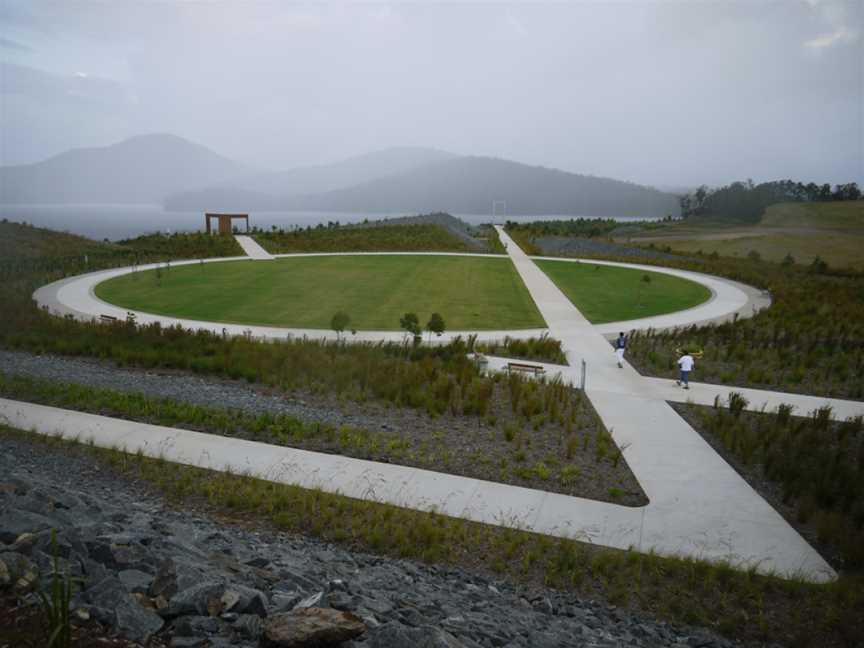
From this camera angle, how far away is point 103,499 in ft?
22.3

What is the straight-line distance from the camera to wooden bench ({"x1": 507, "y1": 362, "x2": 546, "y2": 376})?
42.3ft

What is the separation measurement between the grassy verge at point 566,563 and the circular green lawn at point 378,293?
10.5 m

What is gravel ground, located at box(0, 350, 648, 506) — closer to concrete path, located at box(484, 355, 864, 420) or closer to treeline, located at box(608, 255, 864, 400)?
concrete path, located at box(484, 355, 864, 420)

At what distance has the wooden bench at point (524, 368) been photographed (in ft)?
42.3

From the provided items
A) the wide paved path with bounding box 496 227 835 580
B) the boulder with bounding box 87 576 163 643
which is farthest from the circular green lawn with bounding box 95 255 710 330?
the boulder with bounding box 87 576 163 643

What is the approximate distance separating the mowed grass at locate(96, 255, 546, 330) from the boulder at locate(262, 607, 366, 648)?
43.7 feet

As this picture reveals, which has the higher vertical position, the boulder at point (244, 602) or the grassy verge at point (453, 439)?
the boulder at point (244, 602)

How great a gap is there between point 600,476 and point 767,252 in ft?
118

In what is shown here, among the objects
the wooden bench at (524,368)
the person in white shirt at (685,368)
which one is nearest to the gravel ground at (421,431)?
the wooden bench at (524,368)

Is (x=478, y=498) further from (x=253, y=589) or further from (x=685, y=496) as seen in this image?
(x=253, y=589)

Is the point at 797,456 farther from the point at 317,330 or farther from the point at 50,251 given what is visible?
the point at 50,251

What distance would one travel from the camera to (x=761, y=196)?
57.4m

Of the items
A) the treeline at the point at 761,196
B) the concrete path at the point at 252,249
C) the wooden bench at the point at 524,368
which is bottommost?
the wooden bench at the point at 524,368

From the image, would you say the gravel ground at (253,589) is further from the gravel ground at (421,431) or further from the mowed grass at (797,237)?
the mowed grass at (797,237)
